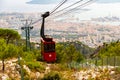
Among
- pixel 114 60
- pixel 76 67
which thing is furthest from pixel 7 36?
pixel 114 60

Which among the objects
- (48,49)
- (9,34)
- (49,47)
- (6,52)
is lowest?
(6,52)

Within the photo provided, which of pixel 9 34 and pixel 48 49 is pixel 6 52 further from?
pixel 9 34

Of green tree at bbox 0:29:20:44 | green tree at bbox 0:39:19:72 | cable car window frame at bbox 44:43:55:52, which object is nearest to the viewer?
cable car window frame at bbox 44:43:55:52

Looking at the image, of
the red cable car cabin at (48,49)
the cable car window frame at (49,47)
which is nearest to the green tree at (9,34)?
the red cable car cabin at (48,49)

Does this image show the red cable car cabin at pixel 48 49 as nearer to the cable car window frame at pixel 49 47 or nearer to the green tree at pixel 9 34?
the cable car window frame at pixel 49 47

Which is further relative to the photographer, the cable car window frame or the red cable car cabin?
the red cable car cabin

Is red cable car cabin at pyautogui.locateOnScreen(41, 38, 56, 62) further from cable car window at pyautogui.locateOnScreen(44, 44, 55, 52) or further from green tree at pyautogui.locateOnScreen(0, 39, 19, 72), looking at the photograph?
green tree at pyautogui.locateOnScreen(0, 39, 19, 72)

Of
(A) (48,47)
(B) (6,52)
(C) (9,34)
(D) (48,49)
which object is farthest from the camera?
(C) (9,34)

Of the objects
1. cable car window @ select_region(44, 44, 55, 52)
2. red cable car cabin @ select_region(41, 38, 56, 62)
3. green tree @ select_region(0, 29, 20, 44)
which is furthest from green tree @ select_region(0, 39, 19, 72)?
green tree @ select_region(0, 29, 20, 44)

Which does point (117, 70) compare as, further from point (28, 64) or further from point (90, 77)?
point (28, 64)

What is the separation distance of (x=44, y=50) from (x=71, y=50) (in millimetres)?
54988

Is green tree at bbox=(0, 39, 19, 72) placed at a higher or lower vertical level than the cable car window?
lower

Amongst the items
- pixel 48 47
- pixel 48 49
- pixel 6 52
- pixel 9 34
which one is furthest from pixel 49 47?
pixel 9 34

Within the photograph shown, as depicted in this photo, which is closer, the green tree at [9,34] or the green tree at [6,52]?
the green tree at [6,52]
